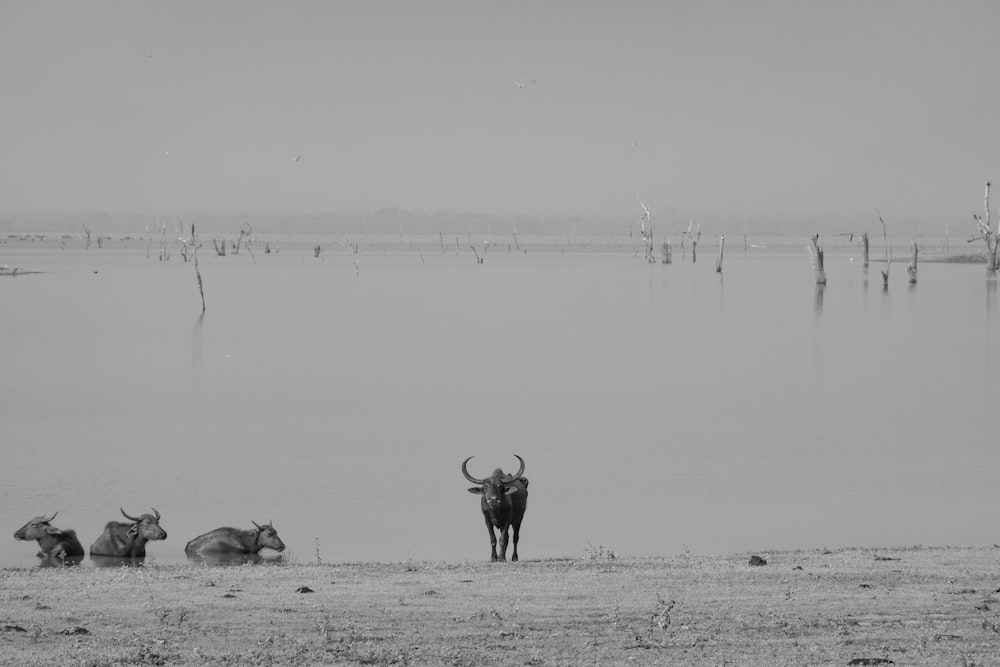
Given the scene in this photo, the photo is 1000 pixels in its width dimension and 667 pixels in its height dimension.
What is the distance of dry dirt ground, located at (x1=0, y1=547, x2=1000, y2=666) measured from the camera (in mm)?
7254

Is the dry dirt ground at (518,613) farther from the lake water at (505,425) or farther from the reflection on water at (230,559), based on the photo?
the lake water at (505,425)

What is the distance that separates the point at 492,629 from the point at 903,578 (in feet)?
10.9

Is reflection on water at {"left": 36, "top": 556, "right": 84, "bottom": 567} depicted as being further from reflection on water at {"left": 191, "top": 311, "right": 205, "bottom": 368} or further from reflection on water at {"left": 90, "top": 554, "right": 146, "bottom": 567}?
reflection on water at {"left": 191, "top": 311, "right": 205, "bottom": 368}

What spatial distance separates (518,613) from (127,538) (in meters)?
5.31

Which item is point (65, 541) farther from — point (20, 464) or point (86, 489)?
point (20, 464)

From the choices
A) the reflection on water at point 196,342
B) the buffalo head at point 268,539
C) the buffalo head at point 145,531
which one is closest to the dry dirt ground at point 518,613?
the buffalo head at point 145,531

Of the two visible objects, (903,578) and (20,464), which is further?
(20,464)

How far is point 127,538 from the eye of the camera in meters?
12.4

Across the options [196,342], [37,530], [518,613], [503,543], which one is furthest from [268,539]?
[196,342]

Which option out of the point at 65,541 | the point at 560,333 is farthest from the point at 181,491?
the point at 560,333

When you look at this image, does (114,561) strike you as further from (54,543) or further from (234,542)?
(234,542)

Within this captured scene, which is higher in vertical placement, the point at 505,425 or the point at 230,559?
the point at 505,425

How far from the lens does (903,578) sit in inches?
377

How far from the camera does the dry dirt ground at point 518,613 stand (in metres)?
7.25
